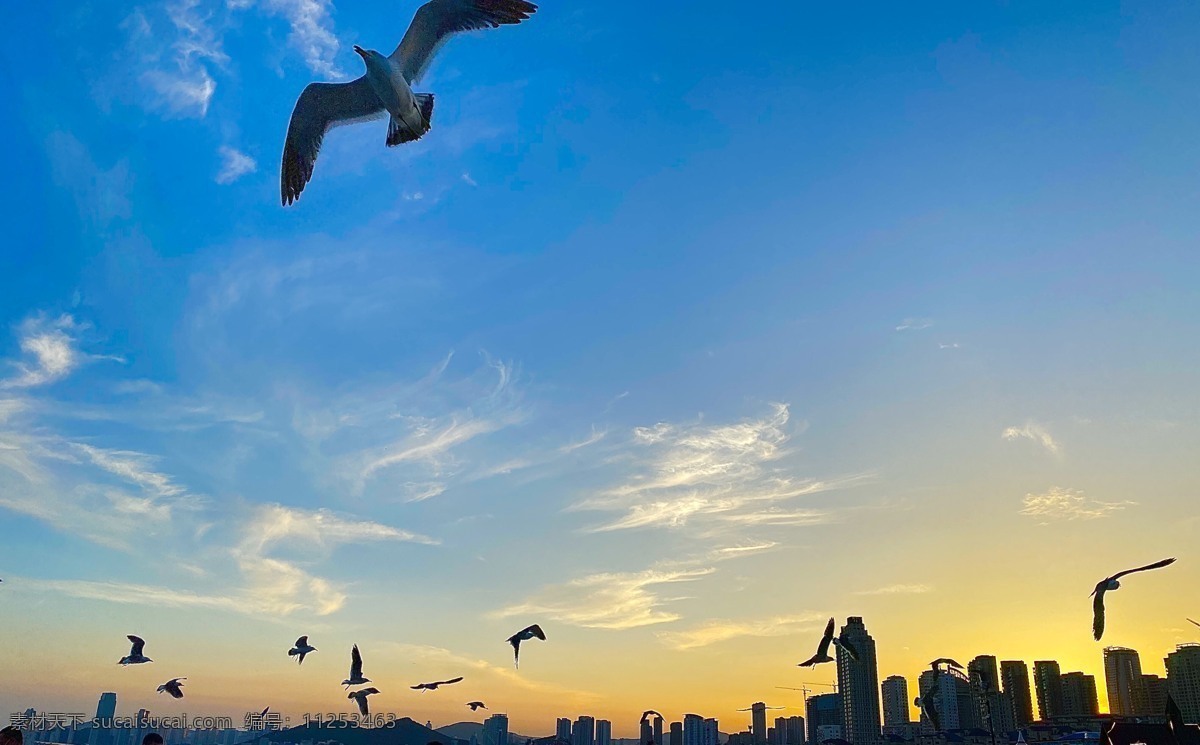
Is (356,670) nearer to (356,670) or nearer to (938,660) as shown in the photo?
(356,670)

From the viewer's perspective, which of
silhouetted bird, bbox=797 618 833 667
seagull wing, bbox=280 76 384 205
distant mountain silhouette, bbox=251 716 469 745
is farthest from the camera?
distant mountain silhouette, bbox=251 716 469 745

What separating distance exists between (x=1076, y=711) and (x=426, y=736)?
133186 millimetres

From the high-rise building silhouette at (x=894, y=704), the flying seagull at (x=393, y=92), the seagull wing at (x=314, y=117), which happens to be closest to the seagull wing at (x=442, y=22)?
the flying seagull at (x=393, y=92)

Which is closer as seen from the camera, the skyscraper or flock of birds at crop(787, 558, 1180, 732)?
flock of birds at crop(787, 558, 1180, 732)

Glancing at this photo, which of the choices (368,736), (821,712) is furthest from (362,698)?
(368,736)

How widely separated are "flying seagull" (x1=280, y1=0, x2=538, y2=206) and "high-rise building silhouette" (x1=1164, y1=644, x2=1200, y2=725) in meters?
125

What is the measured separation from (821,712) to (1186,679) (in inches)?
2563

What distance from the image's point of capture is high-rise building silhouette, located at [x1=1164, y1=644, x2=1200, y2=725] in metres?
106

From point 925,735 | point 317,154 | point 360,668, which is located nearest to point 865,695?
point 925,735

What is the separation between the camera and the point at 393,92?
15.1 m

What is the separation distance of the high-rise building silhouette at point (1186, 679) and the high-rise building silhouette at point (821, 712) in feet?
181

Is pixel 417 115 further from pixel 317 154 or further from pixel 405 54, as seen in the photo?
pixel 317 154

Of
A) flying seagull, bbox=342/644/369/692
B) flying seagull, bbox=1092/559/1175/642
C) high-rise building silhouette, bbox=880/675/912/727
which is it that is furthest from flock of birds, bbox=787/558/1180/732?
high-rise building silhouette, bbox=880/675/912/727

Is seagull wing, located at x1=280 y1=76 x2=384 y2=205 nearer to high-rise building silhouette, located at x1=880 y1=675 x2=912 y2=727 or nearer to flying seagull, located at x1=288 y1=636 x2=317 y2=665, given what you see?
flying seagull, located at x1=288 y1=636 x2=317 y2=665
